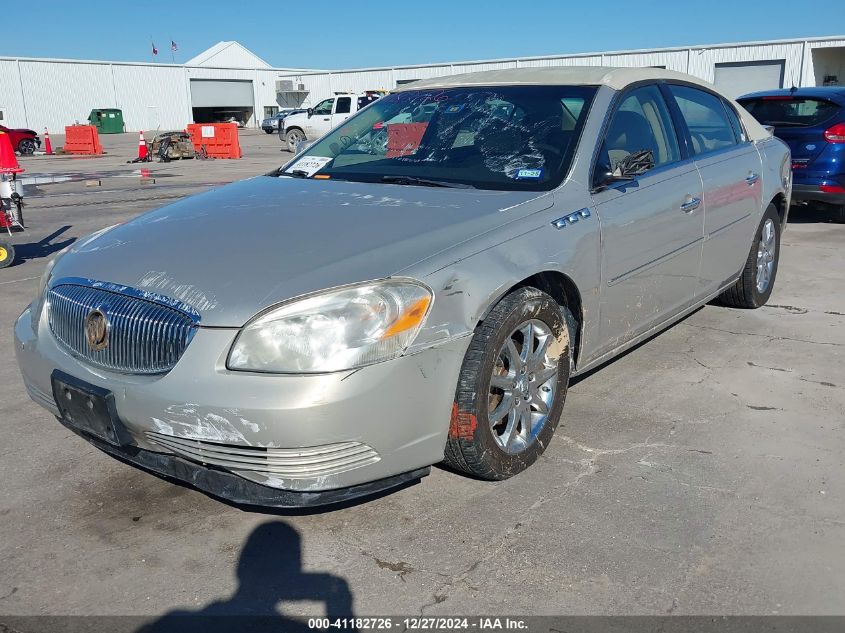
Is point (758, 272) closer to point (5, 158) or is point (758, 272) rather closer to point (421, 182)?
point (421, 182)

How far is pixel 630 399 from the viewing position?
408 centimetres

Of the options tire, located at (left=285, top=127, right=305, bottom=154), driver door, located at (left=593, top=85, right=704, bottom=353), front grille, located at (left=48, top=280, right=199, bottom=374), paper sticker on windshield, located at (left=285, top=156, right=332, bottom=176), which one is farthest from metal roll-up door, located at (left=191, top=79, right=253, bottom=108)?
front grille, located at (left=48, top=280, right=199, bottom=374)

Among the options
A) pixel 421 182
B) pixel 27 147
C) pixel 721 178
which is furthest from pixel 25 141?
pixel 721 178

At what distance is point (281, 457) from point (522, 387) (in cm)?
111

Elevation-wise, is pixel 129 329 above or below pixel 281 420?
above

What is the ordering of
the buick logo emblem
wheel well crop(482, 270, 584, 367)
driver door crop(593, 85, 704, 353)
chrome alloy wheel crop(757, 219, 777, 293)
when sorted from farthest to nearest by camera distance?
chrome alloy wheel crop(757, 219, 777, 293) < driver door crop(593, 85, 704, 353) < wheel well crop(482, 270, 584, 367) < the buick logo emblem

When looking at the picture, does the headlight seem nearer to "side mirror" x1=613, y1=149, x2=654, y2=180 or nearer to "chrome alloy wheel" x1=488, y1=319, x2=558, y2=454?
"chrome alloy wheel" x1=488, y1=319, x2=558, y2=454

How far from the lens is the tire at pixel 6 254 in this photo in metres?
7.53

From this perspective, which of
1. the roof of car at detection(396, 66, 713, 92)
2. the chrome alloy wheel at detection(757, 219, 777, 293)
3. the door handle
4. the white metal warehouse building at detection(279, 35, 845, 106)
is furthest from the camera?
the white metal warehouse building at detection(279, 35, 845, 106)

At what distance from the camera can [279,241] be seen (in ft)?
9.64

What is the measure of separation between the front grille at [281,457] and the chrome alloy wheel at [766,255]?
12.9ft

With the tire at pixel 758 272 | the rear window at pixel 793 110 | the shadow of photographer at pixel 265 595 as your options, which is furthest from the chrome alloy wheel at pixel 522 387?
the rear window at pixel 793 110

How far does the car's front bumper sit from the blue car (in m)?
7.46

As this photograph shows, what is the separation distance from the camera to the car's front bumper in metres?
2.43
